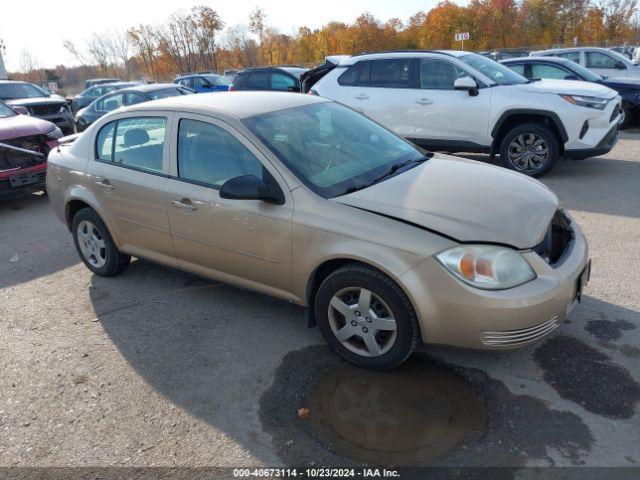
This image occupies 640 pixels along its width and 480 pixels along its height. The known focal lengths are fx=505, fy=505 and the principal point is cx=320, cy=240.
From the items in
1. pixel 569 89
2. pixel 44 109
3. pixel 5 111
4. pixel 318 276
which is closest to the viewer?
pixel 318 276

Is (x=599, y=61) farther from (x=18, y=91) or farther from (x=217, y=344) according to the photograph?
(x=18, y=91)

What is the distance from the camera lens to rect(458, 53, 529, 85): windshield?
25.3 feet

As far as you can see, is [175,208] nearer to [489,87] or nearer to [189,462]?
[189,462]

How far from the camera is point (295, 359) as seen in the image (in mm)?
3410

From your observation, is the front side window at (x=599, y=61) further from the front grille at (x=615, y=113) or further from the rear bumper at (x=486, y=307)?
the rear bumper at (x=486, y=307)

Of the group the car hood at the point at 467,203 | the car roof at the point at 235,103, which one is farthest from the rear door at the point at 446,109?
the car hood at the point at 467,203

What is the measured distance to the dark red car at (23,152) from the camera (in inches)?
293

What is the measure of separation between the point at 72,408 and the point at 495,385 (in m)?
2.58

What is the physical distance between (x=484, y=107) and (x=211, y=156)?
510 cm

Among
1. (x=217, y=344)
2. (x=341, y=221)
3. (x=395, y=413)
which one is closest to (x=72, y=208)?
(x=217, y=344)

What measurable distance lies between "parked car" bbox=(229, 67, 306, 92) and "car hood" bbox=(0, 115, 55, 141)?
6.63 meters

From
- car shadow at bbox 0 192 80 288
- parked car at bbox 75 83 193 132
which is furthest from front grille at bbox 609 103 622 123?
parked car at bbox 75 83 193 132

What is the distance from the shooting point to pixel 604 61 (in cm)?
1211

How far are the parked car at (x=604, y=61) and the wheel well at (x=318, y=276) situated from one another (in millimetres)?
11777
